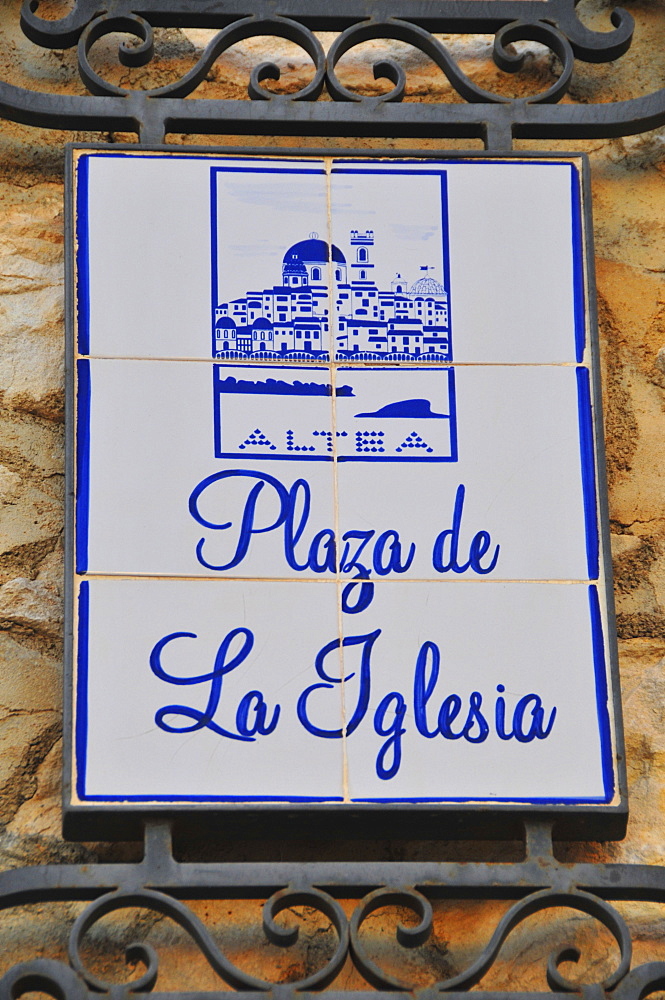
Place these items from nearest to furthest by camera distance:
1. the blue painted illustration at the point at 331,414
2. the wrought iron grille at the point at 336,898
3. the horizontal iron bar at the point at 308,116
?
the wrought iron grille at the point at 336,898
the blue painted illustration at the point at 331,414
the horizontal iron bar at the point at 308,116

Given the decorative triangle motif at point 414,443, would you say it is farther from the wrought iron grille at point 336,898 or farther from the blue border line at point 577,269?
the wrought iron grille at point 336,898

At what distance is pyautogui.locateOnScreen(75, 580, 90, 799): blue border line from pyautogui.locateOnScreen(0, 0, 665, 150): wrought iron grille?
2.12 ft

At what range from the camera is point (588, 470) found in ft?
6.43

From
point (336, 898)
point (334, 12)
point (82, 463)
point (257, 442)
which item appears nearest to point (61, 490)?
point (82, 463)

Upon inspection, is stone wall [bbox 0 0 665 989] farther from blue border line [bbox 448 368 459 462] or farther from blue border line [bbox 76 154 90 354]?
blue border line [bbox 448 368 459 462]

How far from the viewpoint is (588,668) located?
188 centimetres

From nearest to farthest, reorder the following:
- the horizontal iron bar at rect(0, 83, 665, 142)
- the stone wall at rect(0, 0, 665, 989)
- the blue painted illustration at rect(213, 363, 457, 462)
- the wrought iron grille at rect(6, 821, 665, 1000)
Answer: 1. the wrought iron grille at rect(6, 821, 665, 1000)
2. the stone wall at rect(0, 0, 665, 989)
3. the blue painted illustration at rect(213, 363, 457, 462)
4. the horizontal iron bar at rect(0, 83, 665, 142)

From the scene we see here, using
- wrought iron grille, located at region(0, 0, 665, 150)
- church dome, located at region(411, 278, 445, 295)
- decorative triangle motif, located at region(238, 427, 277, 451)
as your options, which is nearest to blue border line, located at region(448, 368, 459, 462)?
church dome, located at region(411, 278, 445, 295)

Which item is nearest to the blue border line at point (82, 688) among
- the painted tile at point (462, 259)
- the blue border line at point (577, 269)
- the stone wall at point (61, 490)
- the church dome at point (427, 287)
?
the stone wall at point (61, 490)

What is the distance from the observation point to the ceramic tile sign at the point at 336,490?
1825 mm

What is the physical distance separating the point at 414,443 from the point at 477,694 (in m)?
0.32

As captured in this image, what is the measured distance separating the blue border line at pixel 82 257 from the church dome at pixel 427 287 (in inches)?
16.3

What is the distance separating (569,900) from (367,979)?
0.81ft

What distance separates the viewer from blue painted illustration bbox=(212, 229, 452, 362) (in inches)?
78.1
